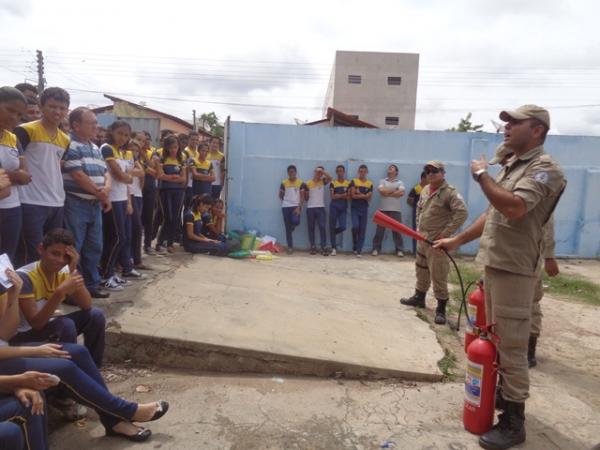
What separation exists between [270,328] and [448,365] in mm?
1511

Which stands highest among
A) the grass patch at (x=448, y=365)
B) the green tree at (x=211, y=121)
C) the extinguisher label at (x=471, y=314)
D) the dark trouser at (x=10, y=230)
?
the green tree at (x=211, y=121)

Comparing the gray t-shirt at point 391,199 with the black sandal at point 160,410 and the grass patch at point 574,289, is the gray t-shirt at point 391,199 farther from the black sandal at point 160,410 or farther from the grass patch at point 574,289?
the black sandal at point 160,410

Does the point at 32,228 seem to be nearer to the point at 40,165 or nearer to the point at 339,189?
the point at 40,165

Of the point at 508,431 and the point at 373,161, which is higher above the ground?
the point at 373,161

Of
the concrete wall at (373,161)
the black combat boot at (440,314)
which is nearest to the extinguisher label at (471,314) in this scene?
the black combat boot at (440,314)

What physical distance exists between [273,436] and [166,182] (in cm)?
443

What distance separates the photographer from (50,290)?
2822mm

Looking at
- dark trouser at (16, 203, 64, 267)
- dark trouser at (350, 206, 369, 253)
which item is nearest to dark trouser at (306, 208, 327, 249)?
dark trouser at (350, 206, 369, 253)

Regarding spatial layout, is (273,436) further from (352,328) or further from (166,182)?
(166,182)

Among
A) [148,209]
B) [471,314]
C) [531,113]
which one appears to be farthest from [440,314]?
[148,209]

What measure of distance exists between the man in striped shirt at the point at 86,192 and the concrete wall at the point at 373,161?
4875 millimetres

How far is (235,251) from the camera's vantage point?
24.1 ft

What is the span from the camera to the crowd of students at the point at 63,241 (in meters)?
2.37

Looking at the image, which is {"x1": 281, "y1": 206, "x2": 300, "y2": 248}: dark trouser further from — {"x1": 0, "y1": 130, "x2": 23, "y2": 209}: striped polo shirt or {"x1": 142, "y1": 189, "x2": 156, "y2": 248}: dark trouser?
{"x1": 0, "y1": 130, "x2": 23, "y2": 209}: striped polo shirt
